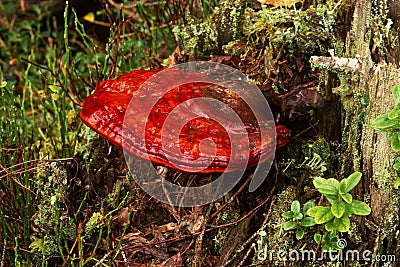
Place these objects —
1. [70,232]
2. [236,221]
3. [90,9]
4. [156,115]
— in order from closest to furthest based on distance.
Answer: [156,115]
[236,221]
[70,232]
[90,9]

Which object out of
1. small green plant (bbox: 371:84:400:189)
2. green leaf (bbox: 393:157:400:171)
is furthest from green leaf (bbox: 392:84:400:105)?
green leaf (bbox: 393:157:400:171)

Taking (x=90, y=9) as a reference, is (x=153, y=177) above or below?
below

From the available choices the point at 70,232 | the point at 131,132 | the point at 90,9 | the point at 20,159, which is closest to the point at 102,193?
the point at 70,232

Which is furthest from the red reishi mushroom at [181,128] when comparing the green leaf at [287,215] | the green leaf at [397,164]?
the green leaf at [397,164]

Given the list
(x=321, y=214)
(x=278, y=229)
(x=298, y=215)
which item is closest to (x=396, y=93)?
(x=321, y=214)

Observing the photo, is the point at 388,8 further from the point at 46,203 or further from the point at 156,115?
the point at 46,203

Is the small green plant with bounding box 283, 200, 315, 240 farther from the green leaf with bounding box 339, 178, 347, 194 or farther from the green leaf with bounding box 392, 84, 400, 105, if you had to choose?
the green leaf with bounding box 392, 84, 400, 105

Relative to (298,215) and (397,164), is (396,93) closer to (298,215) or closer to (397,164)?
(397,164)

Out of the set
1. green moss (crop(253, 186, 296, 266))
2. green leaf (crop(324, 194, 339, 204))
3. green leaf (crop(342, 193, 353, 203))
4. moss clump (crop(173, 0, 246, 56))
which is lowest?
green moss (crop(253, 186, 296, 266))
